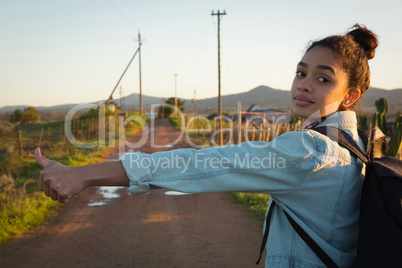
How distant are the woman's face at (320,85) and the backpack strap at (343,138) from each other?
17cm

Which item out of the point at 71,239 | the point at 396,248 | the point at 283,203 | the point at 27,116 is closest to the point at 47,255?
the point at 71,239

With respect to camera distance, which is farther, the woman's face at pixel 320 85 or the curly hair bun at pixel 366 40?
A: the curly hair bun at pixel 366 40

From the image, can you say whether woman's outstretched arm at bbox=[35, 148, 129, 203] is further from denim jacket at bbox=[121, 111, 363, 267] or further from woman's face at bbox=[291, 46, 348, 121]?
woman's face at bbox=[291, 46, 348, 121]

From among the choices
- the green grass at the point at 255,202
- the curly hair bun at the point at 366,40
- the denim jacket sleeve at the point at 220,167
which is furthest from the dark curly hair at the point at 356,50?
the green grass at the point at 255,202

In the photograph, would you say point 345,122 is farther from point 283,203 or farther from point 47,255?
point 47,255

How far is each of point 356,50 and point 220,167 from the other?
87cm

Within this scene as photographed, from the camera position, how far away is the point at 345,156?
4.09 ft

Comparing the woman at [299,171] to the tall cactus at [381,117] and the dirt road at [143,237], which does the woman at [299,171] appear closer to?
the dirt road at [143,237]

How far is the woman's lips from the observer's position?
1492 mm

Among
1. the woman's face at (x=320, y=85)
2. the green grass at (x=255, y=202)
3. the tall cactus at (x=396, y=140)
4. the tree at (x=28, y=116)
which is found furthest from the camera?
the tree at (x=28, y=116)

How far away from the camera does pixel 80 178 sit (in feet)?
3.67

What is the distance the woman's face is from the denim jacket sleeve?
1.24ft

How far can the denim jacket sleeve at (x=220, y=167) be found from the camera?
1.12 metres

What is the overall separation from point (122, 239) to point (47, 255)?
1.00 metres
